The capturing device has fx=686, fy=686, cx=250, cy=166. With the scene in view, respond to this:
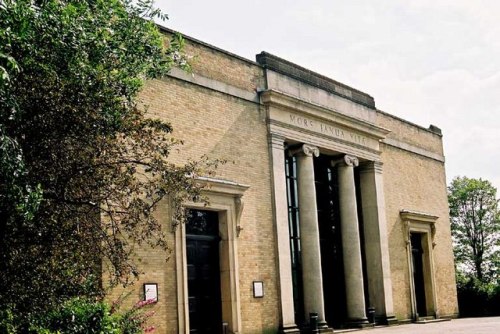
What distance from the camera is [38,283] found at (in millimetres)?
9898

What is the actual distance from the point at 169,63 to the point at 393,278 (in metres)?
17.2

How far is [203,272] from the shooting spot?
1836 cm

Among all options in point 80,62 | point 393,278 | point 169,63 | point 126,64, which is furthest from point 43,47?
point 393,278

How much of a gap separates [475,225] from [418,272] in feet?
96.8

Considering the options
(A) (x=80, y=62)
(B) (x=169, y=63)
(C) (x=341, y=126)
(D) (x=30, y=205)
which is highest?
(C) (x=341, y=126)

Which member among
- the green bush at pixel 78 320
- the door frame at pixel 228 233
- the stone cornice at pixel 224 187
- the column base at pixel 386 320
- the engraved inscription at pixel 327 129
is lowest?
the column base at pixel 386 320

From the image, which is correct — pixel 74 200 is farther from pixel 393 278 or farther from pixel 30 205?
pixel 393 278

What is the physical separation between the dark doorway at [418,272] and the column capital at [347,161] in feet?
20.9

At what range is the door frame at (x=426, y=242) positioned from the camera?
28094 millimetres

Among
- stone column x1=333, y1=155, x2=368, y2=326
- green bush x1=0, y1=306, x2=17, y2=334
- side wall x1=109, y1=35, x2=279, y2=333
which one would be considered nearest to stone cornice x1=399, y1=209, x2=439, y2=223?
stone column x1=333, y1=155, x2=368, y2=326

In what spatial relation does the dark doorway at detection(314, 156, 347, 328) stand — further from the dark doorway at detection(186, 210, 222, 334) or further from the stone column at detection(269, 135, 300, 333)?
the dark doorway at detection(186, 210, 222, 334)

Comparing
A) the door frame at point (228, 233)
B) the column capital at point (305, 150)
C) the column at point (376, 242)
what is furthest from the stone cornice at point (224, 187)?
the column at point (376, 242)

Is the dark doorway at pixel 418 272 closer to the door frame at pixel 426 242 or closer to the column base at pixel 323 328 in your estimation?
the door frame at pixel 426 242

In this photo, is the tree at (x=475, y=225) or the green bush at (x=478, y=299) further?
the tree at (x=475, y=225)
